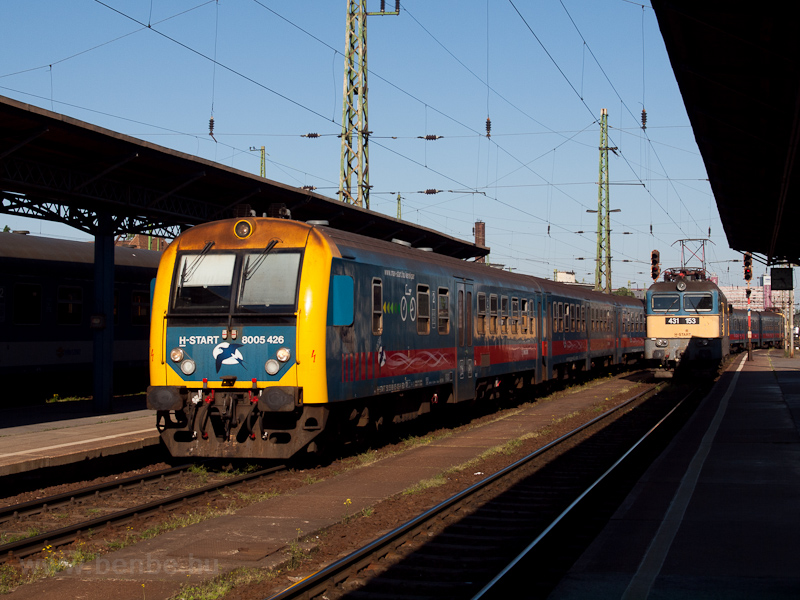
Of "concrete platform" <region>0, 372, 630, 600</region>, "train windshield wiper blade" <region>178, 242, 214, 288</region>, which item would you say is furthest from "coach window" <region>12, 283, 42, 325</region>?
"concrete platform" <region>0, 372, 630, 600</region>

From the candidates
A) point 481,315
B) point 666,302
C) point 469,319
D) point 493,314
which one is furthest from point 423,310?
point 666,302

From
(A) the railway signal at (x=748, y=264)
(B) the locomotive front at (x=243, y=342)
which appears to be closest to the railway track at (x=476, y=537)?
(B) the locomotive front at (x=243, y=342)

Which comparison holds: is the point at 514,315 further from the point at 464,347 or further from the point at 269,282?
the point at 269,282

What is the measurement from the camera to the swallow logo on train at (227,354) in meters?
11.2

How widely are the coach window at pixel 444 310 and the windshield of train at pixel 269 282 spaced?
15.5ft

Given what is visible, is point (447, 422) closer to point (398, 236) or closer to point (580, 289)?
point (398, 236)

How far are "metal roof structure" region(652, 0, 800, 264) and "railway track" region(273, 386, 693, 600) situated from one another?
17.9 feet

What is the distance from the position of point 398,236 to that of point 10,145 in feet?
41.6

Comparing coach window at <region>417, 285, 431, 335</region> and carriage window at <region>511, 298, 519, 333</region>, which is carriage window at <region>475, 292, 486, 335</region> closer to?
carriage window at <region>511, 298, 519, 333</region>

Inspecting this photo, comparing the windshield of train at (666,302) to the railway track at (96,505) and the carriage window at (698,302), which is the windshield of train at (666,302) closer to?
the carriage window at (698,302)

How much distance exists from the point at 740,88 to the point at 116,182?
35.5 feet

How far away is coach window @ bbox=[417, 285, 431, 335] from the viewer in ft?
47.5

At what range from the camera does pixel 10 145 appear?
44.7 feet

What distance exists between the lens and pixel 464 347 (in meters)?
16.7
